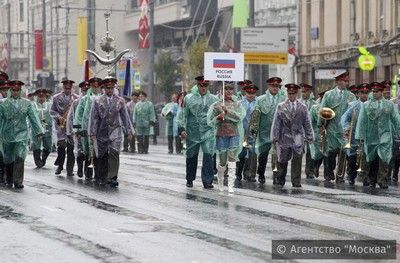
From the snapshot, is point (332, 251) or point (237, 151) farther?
point (237, 151)

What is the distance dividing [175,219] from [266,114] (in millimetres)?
8955

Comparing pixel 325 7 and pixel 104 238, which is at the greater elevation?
pixel 325 7

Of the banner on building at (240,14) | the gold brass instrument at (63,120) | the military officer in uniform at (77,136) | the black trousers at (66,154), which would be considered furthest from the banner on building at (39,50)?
the military officer in uniform at (77,136)

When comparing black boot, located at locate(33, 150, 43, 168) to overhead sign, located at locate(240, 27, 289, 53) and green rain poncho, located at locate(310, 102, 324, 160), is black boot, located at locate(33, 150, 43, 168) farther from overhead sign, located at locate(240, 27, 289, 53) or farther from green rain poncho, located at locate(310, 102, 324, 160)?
overhead sign, located at locate(240, 27, 289, 53)

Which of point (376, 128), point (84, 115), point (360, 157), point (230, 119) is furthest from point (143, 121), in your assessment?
point (230, 119)

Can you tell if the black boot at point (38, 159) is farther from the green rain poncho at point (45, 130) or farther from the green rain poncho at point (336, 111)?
the green rain poncho at point (336, 111)

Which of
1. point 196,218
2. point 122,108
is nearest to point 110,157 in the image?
point 122,108

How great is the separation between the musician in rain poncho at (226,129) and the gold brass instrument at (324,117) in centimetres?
413

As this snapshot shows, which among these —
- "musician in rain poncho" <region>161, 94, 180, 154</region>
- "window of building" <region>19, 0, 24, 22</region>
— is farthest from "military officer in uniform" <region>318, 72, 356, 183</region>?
"window of building" <region>19, 0, 24, 22</region>

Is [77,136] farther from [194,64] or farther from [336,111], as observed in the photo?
[194,64]

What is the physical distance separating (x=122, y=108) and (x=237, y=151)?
2.97m

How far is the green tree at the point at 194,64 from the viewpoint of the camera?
64.0 m

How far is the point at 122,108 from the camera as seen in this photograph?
80.9 ft

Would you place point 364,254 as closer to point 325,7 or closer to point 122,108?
point 122,108
